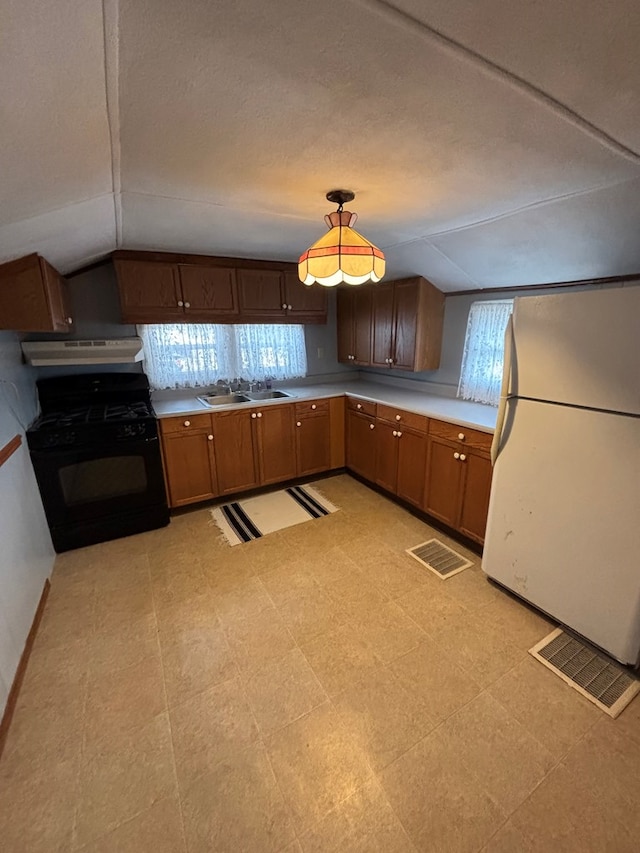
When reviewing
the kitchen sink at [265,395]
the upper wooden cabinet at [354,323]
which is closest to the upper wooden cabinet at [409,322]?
the upper wooden cabinet at [354,323]

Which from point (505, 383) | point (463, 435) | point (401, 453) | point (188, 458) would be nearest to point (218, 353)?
point (188, 458)

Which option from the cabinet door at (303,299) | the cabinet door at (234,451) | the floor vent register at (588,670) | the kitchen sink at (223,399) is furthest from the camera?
the kitchen sink at (223,399)

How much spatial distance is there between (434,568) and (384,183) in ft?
7.37

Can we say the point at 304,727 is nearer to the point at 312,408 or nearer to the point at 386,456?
the point at 386,456

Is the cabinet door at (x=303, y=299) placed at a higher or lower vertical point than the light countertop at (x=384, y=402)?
higher

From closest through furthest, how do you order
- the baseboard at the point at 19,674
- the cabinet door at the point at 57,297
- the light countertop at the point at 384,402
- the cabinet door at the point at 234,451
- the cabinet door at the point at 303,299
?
1. the baseboard at the point at 19,674
2. the cabinet door at the point at 57,297
3. the light countertop at the point at 384,402
4. the cabinet door at the point at 234,451
5. the cabinet door at the point at 303,299

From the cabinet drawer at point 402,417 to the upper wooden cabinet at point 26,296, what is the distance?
243 centimetres

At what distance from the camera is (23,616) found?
1.85m

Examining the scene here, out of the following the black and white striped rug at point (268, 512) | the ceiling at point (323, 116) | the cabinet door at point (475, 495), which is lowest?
the black and white striped rug at point (268, 512)

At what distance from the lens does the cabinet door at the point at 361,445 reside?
134 inches

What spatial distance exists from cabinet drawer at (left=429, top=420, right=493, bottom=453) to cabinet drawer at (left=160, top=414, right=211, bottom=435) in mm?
1806

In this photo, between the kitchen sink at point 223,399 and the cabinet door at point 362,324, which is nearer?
the kitchen sink at point 223,399

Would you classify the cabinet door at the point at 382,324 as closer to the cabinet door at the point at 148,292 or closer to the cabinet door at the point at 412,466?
the cabinet door at the point at 412,466

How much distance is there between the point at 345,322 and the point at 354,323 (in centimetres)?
15
